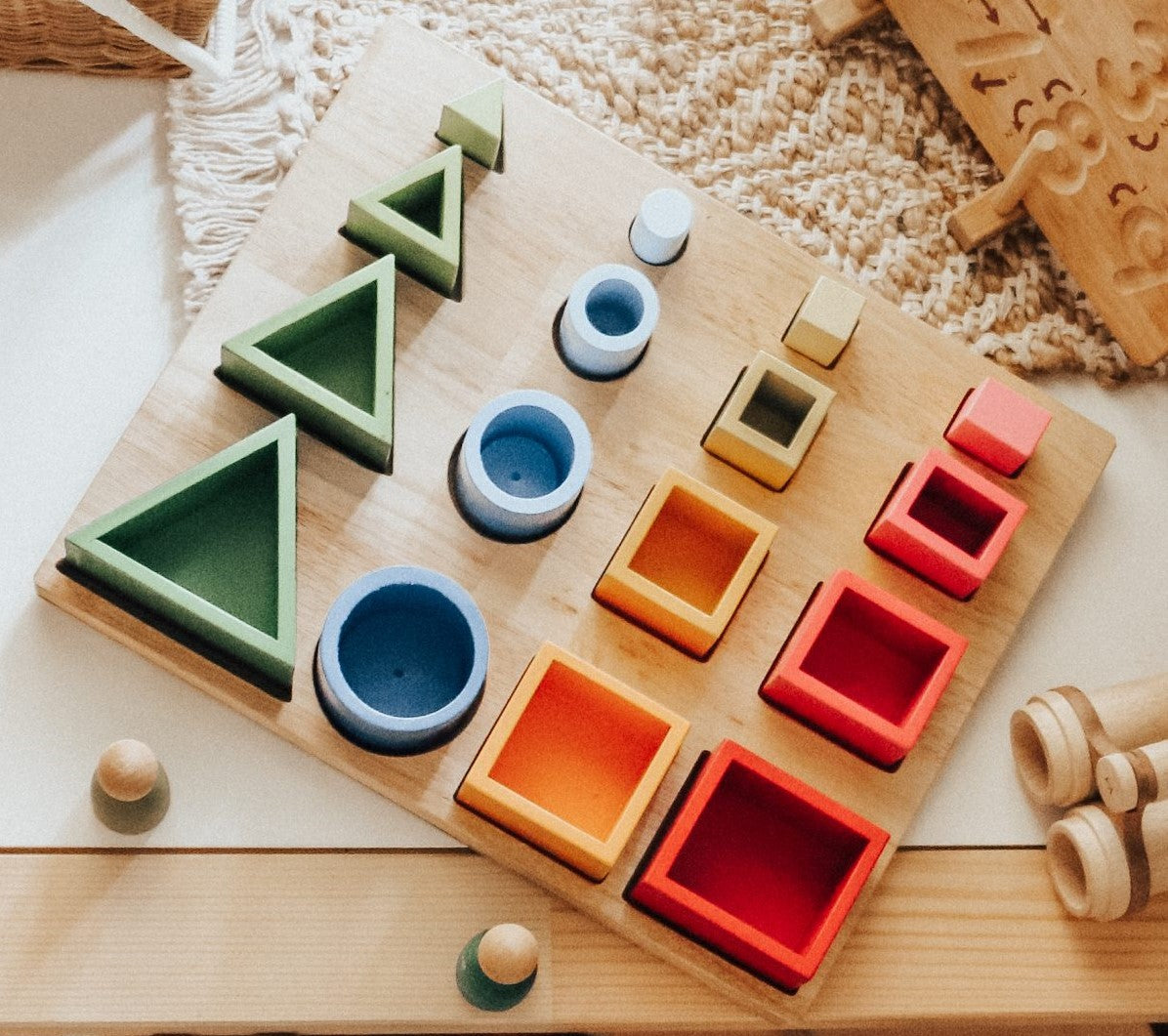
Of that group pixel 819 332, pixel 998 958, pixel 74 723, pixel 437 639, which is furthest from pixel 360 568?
pixel 998 958

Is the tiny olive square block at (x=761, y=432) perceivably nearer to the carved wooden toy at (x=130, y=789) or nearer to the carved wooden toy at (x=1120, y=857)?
the carved wooden toy at (x=1120, y=857)

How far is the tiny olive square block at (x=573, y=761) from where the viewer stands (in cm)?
72

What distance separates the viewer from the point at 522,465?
0.80 meters

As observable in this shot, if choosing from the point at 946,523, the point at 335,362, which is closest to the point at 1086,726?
the point at 946,523

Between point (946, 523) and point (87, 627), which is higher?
point (946, 523)

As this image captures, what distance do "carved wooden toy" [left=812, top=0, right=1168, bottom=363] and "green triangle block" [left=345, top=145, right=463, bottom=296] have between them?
36cm

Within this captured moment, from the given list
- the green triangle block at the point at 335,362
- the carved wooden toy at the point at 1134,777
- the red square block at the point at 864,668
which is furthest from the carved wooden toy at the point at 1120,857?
the green triangle block at the point at 335,362

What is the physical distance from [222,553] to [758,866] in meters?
0.37

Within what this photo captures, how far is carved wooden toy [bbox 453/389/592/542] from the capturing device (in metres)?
0.75

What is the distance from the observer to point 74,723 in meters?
0.74

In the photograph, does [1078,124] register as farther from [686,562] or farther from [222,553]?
[222,553]

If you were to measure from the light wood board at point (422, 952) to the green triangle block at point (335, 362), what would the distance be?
0.82ft

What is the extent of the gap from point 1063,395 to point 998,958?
388 mm

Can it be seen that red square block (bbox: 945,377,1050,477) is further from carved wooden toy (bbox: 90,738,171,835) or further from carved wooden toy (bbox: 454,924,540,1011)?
carved wooden toy (bbox: 90,738,171,835)
